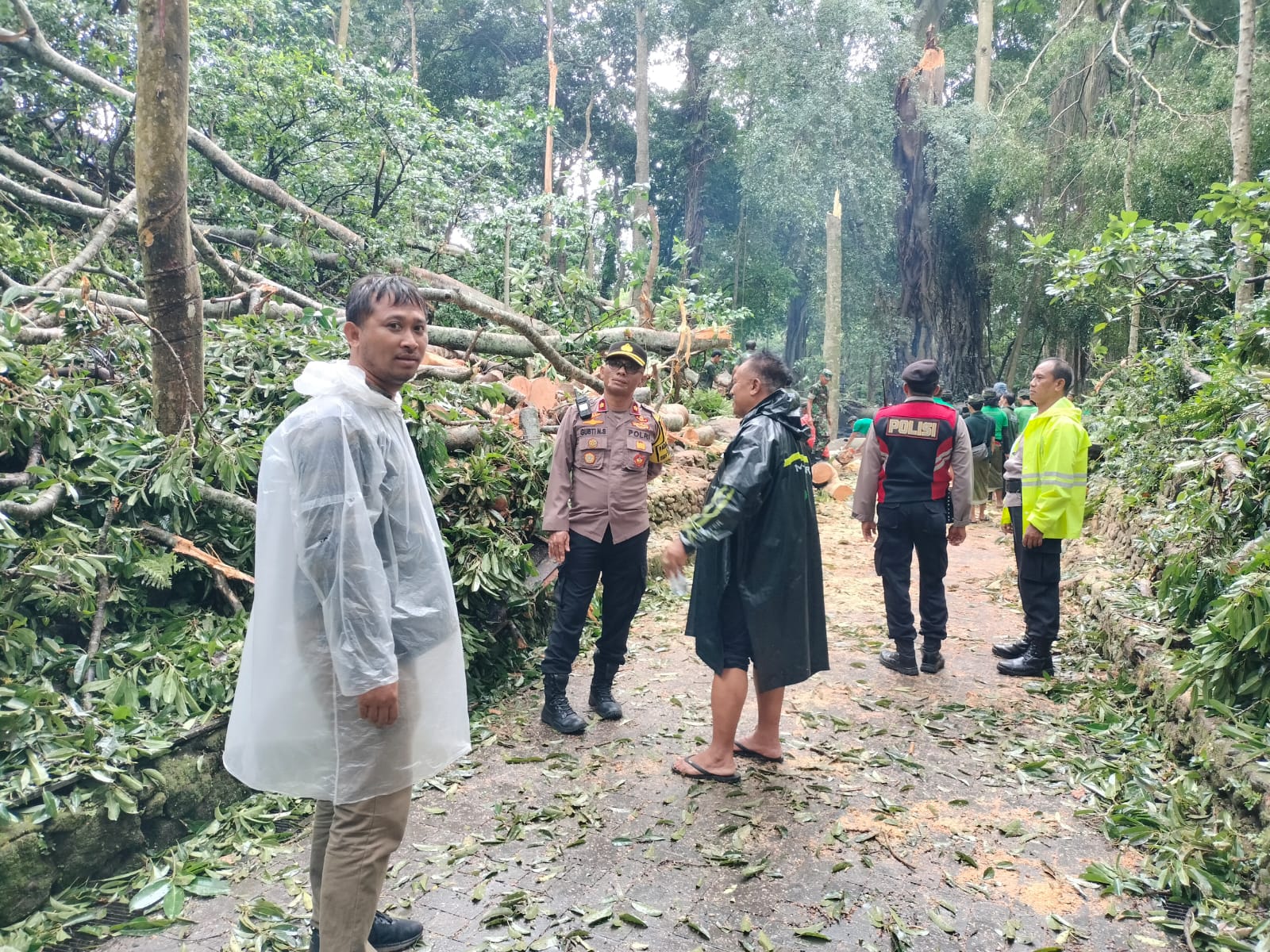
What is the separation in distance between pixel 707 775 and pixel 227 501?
2770 mm

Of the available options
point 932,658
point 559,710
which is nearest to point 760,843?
point 559,710

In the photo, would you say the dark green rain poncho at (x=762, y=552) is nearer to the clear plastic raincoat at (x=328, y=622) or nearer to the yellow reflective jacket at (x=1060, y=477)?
the clear plastic raincoat at (x=328, y=622)

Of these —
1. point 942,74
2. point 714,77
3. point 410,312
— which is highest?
point 714,77

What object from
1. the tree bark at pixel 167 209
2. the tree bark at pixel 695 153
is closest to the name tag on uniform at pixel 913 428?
the tree bark at pixel 167 209

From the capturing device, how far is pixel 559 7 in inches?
996

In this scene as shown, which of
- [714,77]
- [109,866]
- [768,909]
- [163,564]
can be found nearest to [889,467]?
[768,909]

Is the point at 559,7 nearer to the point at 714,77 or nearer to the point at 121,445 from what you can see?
the point at 714,77

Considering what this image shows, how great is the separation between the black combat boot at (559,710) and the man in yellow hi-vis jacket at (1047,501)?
279cm

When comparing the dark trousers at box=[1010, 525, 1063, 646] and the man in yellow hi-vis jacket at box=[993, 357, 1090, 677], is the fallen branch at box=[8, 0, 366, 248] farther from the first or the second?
the dark trousers at box=[1010, 525, 1063, 646]

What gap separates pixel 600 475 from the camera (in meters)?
4.07

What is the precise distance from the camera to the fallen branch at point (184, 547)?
144 inches

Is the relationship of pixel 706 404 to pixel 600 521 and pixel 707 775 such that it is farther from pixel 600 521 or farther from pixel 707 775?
pixel 707 775

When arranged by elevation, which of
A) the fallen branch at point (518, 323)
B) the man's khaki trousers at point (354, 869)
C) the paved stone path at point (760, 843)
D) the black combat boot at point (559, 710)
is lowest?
the paved stone path at point (760, 843)

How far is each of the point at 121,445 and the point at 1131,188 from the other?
47.4ft
